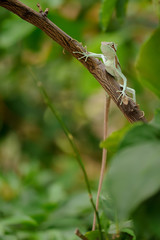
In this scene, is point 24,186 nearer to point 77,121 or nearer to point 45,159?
point 45,159

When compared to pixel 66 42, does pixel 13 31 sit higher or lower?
higher

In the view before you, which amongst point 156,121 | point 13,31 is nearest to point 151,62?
point 156,121

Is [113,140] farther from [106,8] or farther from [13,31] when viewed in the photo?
[13,31]

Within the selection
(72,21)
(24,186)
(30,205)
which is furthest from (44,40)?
(30,205)

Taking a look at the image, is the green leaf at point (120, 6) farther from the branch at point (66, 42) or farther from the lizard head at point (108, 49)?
the branch at point (66, 42)

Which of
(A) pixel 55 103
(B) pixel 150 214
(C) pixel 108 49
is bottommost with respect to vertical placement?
(B) pixel 150 214

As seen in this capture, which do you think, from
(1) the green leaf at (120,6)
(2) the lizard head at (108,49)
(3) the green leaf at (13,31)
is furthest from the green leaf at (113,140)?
(3) the green leaf at (13,31)

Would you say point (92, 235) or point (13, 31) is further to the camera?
point (13, 31)
